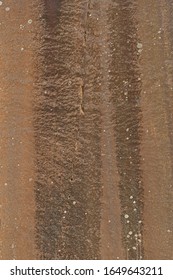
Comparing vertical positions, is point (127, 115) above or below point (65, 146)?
above

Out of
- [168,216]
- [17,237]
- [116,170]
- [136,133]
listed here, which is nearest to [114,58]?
[136,133]

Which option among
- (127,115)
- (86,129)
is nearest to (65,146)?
(86,129)

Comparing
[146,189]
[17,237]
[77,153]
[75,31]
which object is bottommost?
[17,237]

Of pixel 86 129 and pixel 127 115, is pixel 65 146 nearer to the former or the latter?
pixel 86 129

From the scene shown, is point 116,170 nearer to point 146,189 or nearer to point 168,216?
point 146,189

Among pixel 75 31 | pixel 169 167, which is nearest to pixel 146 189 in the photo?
pixel 169 167

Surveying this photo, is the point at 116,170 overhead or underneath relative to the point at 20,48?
underneath
